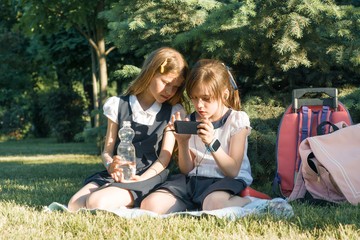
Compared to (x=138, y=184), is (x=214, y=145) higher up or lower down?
higher up

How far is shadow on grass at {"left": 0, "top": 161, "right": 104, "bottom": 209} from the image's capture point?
161 inches

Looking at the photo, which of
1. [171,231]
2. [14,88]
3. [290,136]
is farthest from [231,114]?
[14,88]

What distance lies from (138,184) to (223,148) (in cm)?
63

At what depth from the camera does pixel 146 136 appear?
12.9 ft

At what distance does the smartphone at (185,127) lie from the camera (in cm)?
349

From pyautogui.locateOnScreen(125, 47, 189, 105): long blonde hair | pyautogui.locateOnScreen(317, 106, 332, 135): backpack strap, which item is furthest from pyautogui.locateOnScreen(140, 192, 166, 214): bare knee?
pyautogui.locateOnScreen(317, 106, 332, 135): backpack strap

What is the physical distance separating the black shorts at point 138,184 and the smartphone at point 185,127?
426mm

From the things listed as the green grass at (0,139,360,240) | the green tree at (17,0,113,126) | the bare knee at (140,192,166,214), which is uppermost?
the green tree at (17,0,113,126)

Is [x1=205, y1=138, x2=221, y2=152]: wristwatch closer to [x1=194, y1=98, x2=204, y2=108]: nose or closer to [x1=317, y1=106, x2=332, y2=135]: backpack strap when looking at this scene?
[x1=194, y1=98, x2=204, y2=108]: nose

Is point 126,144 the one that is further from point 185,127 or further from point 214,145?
point 214,145

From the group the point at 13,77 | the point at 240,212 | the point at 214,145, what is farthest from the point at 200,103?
the point at 13,77

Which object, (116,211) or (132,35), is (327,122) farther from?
(132,35)

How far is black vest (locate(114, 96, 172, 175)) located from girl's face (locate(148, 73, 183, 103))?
0.18 metres

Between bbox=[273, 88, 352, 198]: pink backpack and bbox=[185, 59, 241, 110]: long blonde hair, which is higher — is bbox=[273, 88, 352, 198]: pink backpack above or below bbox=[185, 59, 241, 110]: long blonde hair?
below
